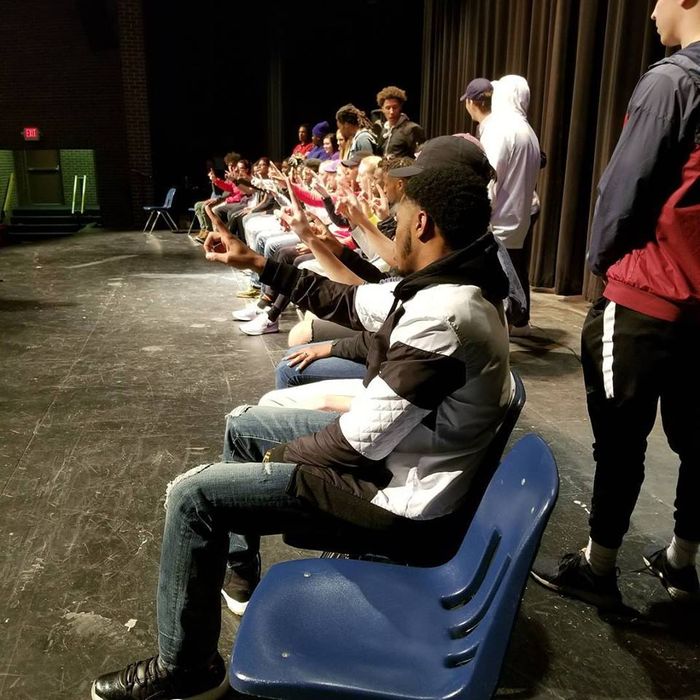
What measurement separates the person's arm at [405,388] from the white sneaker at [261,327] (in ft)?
11.1

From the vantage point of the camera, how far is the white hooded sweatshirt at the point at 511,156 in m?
3.85

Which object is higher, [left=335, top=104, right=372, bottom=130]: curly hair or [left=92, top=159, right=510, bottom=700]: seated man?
[left=335, top=104, right=372, bottom=130]: curly hair

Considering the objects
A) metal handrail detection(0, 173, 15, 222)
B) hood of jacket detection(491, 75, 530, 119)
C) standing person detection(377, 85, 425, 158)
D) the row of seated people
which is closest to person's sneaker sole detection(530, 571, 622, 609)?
the row of seated people

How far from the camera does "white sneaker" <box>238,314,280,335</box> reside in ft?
15.4

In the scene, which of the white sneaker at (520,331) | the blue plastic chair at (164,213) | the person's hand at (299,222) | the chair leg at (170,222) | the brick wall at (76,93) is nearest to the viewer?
the person's hand at (299,222)

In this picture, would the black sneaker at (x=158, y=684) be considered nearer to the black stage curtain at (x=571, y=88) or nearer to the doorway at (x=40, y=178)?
the black stage curtain at (x=571, y=88)

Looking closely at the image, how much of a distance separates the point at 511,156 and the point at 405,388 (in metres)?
2.95

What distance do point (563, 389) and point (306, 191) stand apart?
2.03 metres

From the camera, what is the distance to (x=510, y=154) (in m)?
3.86

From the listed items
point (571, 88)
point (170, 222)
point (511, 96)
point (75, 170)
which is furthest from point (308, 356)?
point (75, 170)

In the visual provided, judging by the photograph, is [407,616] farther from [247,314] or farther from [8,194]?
[8,194]

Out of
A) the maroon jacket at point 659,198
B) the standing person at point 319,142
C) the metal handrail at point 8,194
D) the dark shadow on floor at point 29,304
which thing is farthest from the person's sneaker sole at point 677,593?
the metal handrail at point 8,194

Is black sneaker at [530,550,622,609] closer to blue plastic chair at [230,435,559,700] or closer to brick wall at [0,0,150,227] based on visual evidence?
blue plastic chair at [230,435,559,700]

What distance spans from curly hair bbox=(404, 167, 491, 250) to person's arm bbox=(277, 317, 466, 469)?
9.1 inches
